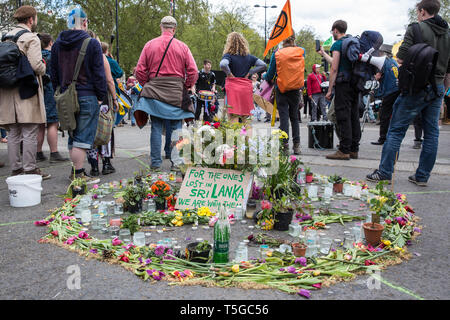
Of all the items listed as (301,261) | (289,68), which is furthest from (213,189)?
(289,68)

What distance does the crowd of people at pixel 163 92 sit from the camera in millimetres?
4664

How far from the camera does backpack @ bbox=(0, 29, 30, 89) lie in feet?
15.1

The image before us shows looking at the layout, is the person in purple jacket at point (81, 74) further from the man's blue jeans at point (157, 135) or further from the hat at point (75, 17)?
the man's blue jeans at point (157, 135)

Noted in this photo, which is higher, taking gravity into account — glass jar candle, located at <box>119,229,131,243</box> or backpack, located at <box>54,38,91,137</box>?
backpack, located at <box>54,38,91,137</box>

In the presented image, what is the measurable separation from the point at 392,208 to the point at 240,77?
362cm

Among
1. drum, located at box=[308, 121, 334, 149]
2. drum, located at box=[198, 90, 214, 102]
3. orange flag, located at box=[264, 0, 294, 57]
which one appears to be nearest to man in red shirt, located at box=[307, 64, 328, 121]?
drum, located at box=[198, 90, 214, 102]

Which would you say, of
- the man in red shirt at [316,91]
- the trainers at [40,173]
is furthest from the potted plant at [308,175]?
the man in red shirt at [316,91]

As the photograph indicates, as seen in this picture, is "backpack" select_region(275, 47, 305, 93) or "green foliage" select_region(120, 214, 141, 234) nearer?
"green foliage" select_region(120, 214, 141, 234)

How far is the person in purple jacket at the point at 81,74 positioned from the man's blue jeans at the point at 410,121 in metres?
3.62

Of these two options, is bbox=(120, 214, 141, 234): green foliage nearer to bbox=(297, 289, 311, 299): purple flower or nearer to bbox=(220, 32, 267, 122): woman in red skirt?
bbox=(297, 289, 311, 299): purple flower

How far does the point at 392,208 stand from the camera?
372 centimetres

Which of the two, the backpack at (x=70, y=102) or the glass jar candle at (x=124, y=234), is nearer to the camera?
the glass jar candle at (x=124, y=234)

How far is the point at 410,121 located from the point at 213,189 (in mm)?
2598

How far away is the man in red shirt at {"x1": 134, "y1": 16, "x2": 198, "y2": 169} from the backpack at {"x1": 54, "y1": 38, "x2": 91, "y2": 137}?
0.91m
